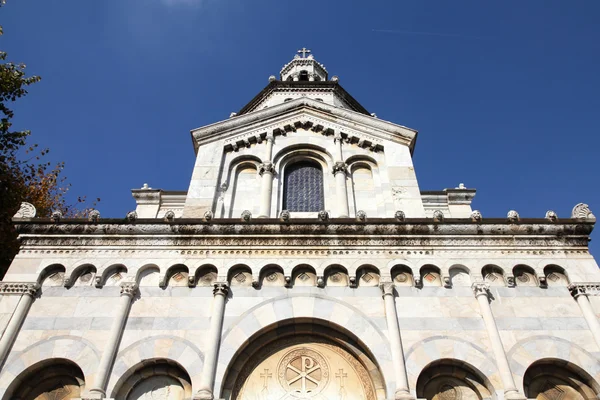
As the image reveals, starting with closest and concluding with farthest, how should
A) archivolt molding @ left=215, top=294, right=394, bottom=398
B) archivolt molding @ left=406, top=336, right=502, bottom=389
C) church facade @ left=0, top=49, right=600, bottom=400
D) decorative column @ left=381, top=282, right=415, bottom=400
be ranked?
decorative column @ left=381, top=282, right=415, bottom=400 → archivolt molding @ left=406, top=336, right=502, bottom=389 → church facade @ left=0, top=49, right=600, bottom=400 → archivolt molding @ left=215, top=294, right=394, bottom=398

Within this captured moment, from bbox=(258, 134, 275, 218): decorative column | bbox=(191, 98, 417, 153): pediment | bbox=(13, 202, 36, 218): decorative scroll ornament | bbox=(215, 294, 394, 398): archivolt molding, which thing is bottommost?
bbox=(215, 294, 394, 398): archivolt molding

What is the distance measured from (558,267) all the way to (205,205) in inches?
432

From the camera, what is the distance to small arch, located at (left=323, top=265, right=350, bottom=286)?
44.2 ft

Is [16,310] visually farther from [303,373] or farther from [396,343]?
[396,343]

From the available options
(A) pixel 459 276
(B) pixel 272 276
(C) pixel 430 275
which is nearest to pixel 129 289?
(B) pixel 272 276

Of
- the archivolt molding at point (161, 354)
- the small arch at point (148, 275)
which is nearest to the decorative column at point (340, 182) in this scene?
the small arch at point (148, 275)

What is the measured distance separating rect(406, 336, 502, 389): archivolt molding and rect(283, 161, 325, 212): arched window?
21.6 ft

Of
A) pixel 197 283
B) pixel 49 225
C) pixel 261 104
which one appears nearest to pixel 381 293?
→ pixel 197 283

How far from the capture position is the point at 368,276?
537 inches

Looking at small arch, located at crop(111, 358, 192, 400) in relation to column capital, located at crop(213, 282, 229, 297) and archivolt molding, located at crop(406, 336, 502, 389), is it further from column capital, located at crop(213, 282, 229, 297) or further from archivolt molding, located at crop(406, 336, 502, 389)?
archivolt molding, located at crop(406, 336, 502, 389)

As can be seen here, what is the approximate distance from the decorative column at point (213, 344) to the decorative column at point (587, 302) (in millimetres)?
9428

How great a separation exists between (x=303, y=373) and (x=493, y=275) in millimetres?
6035

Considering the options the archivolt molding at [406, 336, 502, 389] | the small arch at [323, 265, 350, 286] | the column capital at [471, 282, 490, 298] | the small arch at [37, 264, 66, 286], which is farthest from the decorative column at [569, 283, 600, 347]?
the small arch at [37, 264, 66, 286]

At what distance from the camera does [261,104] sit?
28047 mm
